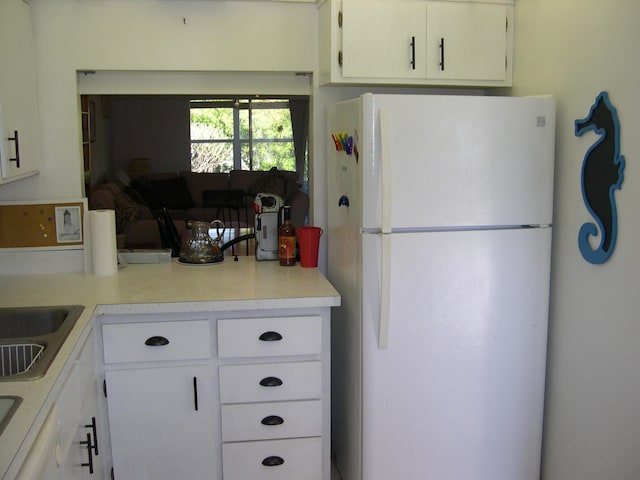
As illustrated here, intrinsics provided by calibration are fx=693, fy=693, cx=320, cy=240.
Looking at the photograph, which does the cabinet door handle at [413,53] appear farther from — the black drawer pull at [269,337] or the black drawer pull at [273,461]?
the black drawer pull at [273,461]

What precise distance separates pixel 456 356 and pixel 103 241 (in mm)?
1473

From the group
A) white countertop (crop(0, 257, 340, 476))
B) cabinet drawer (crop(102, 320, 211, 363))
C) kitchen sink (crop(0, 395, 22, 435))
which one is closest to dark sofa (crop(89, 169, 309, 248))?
white countertop (crop(0, 257, 340, 476))

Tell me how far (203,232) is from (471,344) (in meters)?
1.24

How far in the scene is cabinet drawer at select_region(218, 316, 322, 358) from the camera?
2.50 meters

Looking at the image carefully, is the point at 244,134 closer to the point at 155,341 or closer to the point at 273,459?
the point at 155,341

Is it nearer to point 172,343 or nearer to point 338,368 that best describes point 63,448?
point 172,343

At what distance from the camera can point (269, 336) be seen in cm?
252

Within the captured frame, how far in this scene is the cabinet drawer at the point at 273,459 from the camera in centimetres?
258

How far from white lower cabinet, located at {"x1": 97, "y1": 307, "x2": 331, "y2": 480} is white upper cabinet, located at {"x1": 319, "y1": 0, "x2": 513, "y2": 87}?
978mm

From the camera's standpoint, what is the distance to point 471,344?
256cm

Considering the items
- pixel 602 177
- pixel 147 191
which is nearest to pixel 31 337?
pixel 147 191

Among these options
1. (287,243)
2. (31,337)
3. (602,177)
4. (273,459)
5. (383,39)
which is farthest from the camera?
(287,243)

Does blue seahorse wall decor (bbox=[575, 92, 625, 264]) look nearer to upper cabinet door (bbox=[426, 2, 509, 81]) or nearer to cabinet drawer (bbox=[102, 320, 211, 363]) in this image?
upper cabinet door (bbox=[426, 2, 509, 81])

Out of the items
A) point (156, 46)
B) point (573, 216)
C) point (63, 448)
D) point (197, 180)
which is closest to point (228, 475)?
point (63, 448)
